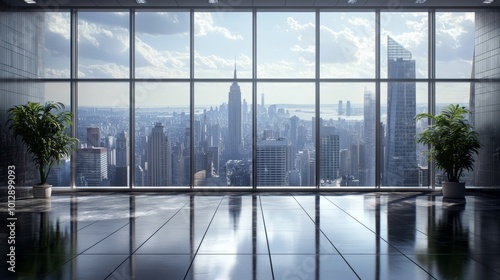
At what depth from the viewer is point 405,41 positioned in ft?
40.0

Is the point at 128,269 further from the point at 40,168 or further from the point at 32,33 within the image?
the point at 32,33

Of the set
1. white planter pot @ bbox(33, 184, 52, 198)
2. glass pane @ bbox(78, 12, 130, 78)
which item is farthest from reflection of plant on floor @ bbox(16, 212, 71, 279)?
glass pane @ bbox(78, 12, 130, 78)

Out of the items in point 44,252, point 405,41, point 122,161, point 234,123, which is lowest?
point 44,252

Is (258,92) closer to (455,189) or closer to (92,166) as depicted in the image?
(92,166)

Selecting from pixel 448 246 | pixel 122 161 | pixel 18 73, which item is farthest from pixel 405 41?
pixel 18 73

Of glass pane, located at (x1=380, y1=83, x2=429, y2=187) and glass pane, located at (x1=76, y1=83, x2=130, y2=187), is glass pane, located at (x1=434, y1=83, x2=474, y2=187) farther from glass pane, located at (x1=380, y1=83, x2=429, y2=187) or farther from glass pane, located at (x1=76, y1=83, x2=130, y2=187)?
glass pane, located at (x1=76, y1=83, x2=130, y2=187)

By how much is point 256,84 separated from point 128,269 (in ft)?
25.7

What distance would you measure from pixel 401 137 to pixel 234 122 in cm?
387

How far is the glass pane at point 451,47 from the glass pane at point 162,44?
5.78 m

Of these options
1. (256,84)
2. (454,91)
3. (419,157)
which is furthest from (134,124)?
(454,91)

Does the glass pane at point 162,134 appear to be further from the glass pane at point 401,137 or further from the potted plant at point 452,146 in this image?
the potted plant at point 452,146

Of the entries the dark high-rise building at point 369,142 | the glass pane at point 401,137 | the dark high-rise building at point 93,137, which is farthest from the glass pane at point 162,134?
the glass pane at point 401,137

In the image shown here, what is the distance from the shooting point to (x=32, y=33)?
38.1 ft

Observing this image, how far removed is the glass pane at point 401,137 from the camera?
12.2 meters
